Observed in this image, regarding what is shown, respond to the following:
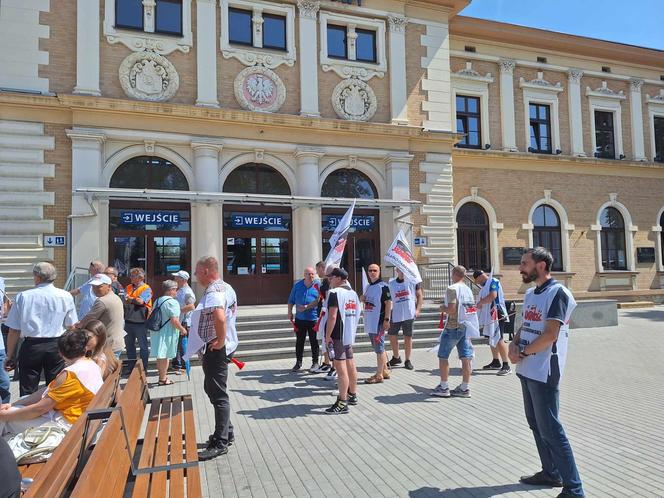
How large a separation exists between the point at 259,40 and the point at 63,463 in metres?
14.6

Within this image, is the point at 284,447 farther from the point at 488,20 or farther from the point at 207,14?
the point at 488,20

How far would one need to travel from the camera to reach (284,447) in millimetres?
5141

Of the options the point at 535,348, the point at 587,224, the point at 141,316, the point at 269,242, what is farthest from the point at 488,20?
the point at 535,348

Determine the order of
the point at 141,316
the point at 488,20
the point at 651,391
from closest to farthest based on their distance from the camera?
the point at 651,391
the point at 141,316
the point at 488,20

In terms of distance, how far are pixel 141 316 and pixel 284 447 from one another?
14.3 feet

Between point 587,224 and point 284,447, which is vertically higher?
point 587,224

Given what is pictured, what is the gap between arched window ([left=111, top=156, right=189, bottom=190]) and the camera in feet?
45.0

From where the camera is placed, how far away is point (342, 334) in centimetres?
638

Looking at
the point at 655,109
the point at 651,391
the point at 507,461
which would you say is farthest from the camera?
the point at 655,109

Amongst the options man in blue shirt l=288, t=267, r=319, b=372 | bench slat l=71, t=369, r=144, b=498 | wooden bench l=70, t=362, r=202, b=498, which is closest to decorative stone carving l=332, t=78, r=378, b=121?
man in blue shirt l=288, t=267, r=319, b=372

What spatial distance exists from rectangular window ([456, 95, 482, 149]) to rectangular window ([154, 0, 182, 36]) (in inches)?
411

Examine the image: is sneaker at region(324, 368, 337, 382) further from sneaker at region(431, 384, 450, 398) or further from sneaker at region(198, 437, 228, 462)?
sneaker at region(198, 437, 228, 462)

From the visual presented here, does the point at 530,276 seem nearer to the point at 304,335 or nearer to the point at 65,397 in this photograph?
the point at 65,397

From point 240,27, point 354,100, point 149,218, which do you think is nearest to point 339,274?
point 149,218
